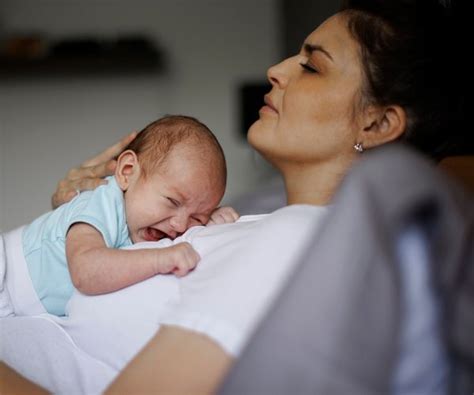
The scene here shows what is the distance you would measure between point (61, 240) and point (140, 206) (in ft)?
0.60

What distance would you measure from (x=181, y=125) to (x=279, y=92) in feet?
0.80

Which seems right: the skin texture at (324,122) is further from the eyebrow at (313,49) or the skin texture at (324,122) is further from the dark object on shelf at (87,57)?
the dark object on shelf at (87,57)

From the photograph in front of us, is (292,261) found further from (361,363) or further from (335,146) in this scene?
(335,146)

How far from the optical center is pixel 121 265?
1.12 meters

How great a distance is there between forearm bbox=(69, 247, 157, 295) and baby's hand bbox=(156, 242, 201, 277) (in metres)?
0.02

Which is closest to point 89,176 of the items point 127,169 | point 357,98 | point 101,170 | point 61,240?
point 101,170

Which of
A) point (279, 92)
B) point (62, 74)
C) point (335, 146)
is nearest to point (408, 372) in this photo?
point (335, 146)

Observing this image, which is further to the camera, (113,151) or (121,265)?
(113,151)

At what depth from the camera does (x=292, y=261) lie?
0.95 meters

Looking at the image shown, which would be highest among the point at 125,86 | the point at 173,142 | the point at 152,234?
the point at 173,142

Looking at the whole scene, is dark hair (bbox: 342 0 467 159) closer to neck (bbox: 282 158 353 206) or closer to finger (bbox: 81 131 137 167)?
neck (bbox: 282 158 353 206)

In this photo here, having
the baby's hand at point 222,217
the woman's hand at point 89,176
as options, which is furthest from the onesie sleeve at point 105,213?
the baby's hand at point 222,217

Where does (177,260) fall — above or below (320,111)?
below

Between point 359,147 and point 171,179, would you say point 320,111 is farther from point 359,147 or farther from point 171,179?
point 171,179
